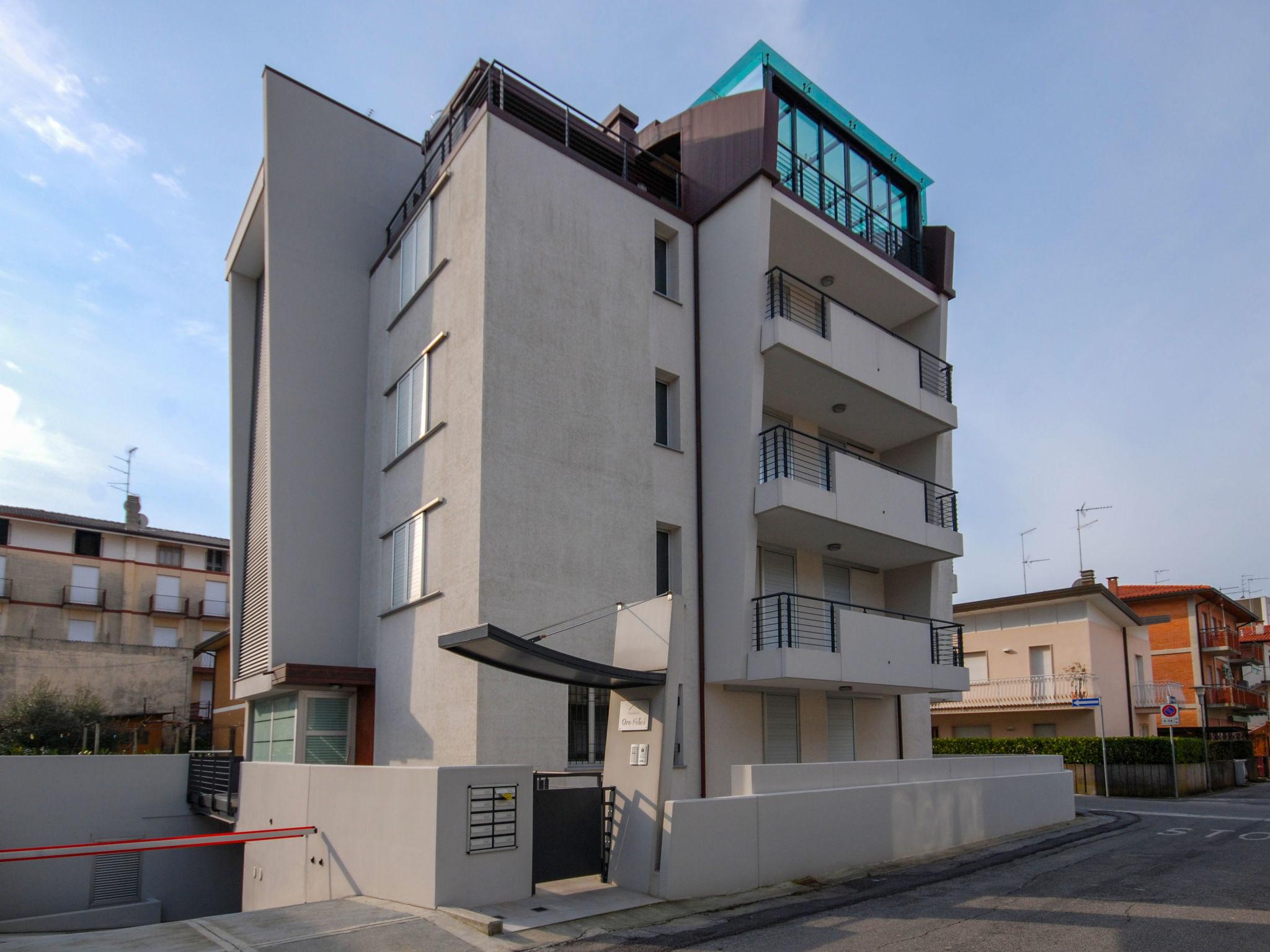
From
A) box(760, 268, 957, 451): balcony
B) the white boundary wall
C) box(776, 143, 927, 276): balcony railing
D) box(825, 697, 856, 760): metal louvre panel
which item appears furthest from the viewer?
box(776, 143, 927, 276): balcony railing

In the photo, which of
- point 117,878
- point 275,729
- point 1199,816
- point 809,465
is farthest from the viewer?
point 1199,816

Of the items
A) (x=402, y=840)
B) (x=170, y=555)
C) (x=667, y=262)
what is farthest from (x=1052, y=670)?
(x=170, y=555)

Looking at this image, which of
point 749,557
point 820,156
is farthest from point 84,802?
point 820,156

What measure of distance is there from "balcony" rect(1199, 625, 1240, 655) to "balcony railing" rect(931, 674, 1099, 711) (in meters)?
16.1

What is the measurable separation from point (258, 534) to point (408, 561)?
5491mm

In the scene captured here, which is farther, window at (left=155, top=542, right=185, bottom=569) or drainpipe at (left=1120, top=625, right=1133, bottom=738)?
window at (left=155, top=542, right=185, bottom=569)

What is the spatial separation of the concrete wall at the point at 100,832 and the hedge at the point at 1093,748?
79.5ft

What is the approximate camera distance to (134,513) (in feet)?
177

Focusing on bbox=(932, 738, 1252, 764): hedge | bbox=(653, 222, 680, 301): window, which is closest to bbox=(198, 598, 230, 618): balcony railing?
bbox=(932, 738, 1252, 764): hedge

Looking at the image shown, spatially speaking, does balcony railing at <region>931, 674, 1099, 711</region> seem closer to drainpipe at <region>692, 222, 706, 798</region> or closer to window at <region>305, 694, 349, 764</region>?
drainpipe at <region>692, 222, 706, 798</region>

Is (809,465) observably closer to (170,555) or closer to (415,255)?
(415,255)

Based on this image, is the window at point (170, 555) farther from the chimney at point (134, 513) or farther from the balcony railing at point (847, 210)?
the balcony railing at point (847, 210)

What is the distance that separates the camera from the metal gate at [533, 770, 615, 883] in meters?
10.7

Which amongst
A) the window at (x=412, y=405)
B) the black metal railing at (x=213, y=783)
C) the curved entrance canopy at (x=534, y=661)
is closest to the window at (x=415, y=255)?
the window at (x=412, y=405)
